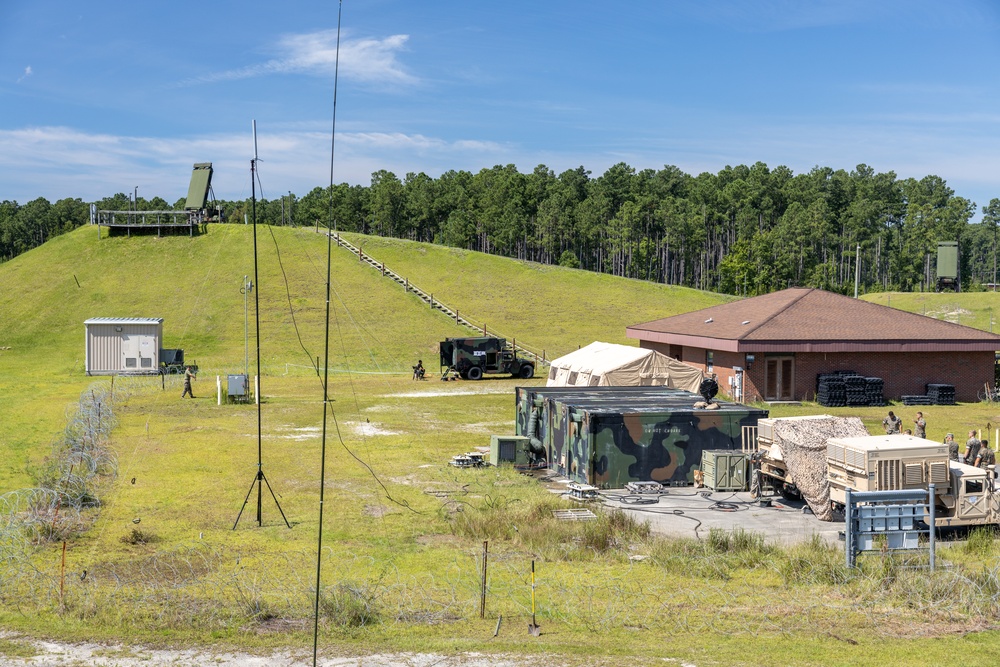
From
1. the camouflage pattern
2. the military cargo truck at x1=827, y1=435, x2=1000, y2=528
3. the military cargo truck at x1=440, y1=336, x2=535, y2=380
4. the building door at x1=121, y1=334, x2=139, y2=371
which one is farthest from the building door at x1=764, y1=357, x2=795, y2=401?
the building door at x1=121, y1=334, x2=139, y2=371

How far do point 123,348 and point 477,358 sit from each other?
2220cm

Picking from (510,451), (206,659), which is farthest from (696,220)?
(206,659)

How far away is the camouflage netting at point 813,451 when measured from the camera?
19.8 m

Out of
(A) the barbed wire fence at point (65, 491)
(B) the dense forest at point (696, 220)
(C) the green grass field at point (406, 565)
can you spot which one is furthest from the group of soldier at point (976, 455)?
(B) the dense forest at point (696, 220)

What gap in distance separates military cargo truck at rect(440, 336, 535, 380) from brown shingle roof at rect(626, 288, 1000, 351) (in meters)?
8.94

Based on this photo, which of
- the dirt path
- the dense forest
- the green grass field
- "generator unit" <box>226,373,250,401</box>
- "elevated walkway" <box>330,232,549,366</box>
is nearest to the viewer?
the dirt path

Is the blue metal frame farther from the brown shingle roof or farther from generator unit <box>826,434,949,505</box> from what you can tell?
the brown shingle roof

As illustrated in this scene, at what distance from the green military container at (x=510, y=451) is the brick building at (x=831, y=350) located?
1834 centimetres

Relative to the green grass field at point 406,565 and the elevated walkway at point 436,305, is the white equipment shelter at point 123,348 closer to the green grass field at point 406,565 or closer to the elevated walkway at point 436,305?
the green grass field at point 406,565

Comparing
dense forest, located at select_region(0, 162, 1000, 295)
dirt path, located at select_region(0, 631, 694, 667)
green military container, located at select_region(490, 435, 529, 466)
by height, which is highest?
dense forest, located at select_region(0, 162, 1000, 295)

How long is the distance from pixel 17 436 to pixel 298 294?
48784 mm

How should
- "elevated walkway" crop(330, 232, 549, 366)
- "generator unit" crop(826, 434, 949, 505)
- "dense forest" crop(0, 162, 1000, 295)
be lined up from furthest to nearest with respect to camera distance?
"dense forest" crop(0, 162, 1000, 295)
"elevated walkway" crop(330, 232, 549, 366)
"generator unit" crop(826, 434, 949, 505)

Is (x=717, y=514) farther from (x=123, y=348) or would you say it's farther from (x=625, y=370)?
(x=123, y=348)

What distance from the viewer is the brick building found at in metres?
42.3
